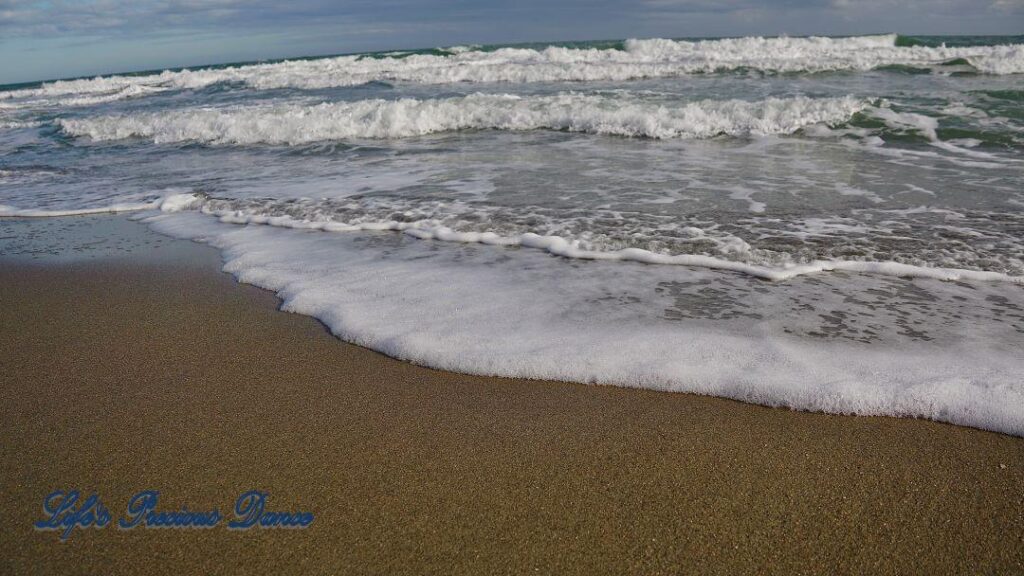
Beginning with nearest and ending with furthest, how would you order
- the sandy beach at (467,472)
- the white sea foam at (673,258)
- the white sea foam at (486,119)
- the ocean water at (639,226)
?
the sandy beach at (467,472)
the ocean water at (639,226)
the white sea foam at (673,258)
the white sea foam at (486,119)

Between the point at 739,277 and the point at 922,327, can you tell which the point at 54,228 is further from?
the point at 922,327

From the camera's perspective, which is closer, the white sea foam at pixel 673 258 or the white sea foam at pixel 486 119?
the white sea foam at pixel 673 258

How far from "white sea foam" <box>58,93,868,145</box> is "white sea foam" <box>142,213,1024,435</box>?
6037 millimetres

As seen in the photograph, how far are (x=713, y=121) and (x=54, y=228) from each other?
7982mm

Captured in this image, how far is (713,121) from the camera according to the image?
30.0 feet

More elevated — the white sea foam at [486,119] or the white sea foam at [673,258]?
the white sea foam at [486,119]

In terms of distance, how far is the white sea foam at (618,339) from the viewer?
2.33m

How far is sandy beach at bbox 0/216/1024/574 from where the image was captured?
165 centimetres

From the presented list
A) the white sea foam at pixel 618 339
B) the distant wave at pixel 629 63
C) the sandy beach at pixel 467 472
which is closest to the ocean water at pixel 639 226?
the white sea foam at pixel 618 339

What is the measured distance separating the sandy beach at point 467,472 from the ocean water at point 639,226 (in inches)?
9.7

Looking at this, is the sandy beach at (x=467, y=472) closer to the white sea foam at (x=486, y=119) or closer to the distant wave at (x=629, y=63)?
the white sea foam at (x=486, y=119)

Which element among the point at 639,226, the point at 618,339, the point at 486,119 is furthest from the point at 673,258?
the point at 486,119

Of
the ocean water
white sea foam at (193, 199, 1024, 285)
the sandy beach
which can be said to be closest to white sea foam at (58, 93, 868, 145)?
the ocean water

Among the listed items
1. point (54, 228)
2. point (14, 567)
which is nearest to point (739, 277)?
point (14, 567)
